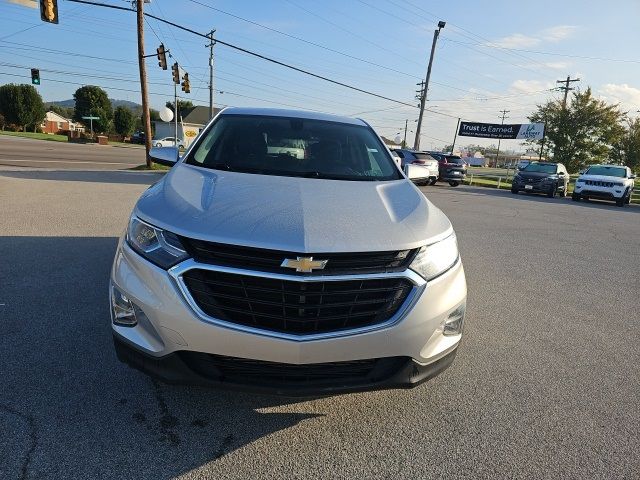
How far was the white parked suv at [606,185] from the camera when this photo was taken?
62.7 ft

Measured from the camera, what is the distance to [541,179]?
2130 cm

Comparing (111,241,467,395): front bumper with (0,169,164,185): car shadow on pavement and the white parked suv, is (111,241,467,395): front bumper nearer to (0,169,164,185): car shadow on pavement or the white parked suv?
(0,169,164,185): car shadow on pavement

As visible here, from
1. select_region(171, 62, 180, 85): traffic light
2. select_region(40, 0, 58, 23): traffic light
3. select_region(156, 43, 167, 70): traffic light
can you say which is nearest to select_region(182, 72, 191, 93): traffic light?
select_region(171, 62, 180, 85): traffic light

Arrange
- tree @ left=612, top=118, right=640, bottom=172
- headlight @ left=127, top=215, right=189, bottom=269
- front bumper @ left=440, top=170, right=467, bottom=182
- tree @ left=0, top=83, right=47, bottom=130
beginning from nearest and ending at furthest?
headlight @ left=127, top=215, right=189, bottom=269 < front bumper @ left=440, top=170, right=467, bottom=182 < tree @ left=612, top=118, right=640, bottom=172 < tree @ left=0, top=83, right=47, bottom=130

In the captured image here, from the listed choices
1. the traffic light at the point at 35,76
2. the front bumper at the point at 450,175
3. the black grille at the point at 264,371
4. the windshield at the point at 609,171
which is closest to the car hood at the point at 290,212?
the black grille at the point at 264,371

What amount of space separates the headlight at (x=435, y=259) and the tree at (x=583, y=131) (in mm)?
36654

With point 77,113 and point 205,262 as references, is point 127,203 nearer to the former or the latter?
point 205,262

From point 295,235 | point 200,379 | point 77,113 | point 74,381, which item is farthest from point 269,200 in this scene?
point 77,113

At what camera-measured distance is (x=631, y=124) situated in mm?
42531

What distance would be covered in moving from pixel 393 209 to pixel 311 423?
4.25 feet

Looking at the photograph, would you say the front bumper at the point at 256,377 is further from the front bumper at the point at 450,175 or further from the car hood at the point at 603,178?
the front bumper at the point at 450,175

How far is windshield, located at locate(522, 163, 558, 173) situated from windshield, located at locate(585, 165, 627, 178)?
5.27ft

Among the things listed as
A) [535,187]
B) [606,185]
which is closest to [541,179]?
[535,187]

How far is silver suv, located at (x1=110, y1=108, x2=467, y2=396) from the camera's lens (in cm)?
212
